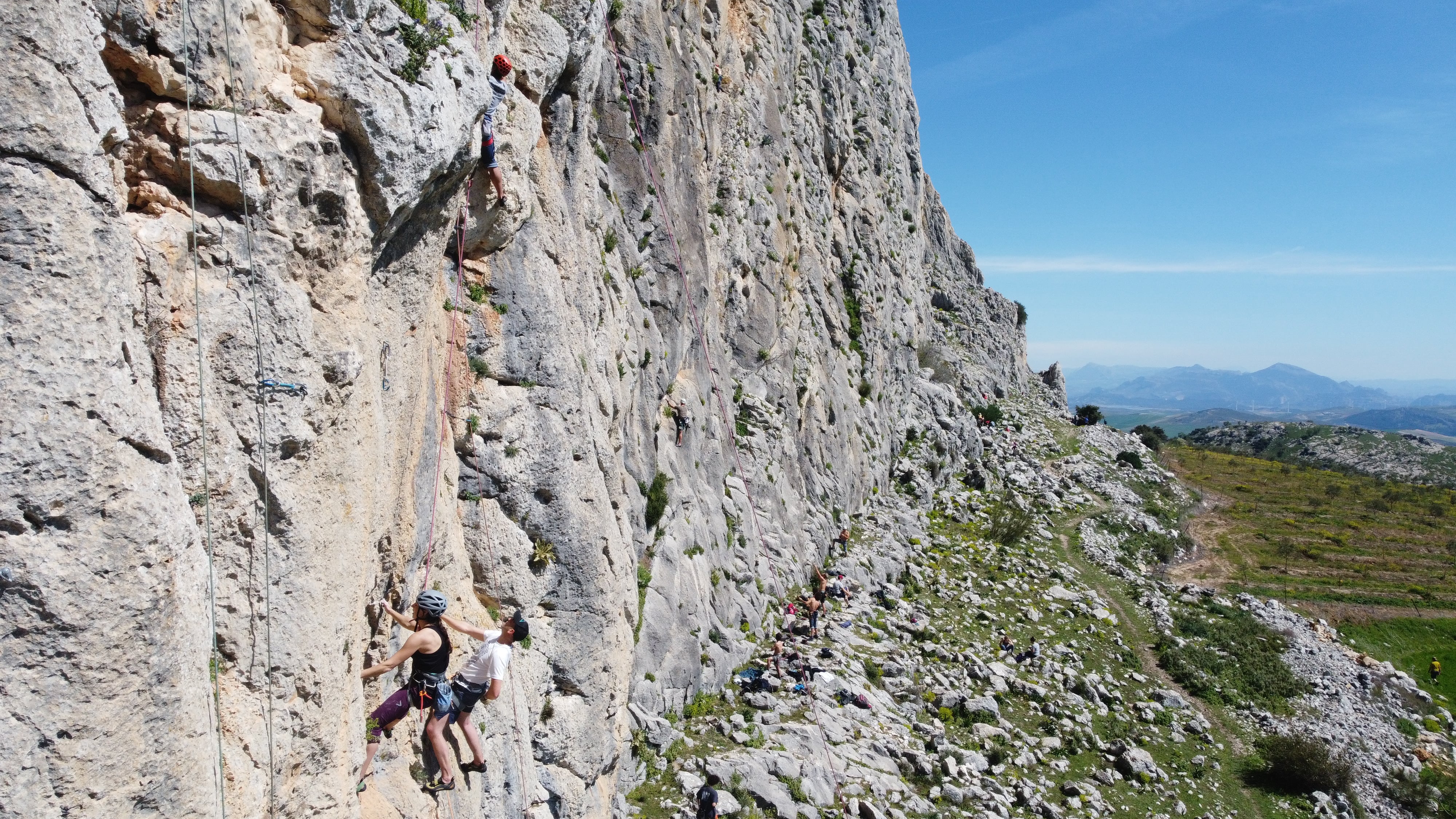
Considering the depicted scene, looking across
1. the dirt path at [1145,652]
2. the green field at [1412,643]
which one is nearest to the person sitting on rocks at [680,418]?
the dirt path at [1145,652]

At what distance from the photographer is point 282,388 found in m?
6.48

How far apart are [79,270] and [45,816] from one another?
3372 mm

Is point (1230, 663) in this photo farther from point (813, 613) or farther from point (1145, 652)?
point (813, 613)

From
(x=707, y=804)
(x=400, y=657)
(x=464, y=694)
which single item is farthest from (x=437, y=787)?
(x=707, y=804)

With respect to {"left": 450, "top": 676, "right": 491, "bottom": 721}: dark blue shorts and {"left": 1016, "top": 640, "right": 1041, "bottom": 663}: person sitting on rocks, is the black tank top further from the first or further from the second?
{"left": 1016, "top": 640, "right": 1041, "bottom": 663}: person sitting on rocks

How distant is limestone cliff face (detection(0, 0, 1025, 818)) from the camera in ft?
15.2

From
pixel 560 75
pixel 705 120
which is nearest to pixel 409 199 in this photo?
pixel 560 75

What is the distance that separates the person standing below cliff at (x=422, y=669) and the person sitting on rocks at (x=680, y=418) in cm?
1143

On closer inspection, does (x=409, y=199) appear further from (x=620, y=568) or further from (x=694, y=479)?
(x=694, y=479)

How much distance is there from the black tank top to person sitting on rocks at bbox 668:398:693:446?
11.4 m

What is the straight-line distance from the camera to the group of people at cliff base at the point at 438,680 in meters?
8.31

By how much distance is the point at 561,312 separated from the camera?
12.3 metres

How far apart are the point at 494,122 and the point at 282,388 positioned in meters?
5.75

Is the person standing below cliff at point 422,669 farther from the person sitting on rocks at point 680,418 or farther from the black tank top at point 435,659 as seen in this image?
the person sitting on rocks at point 680,418
